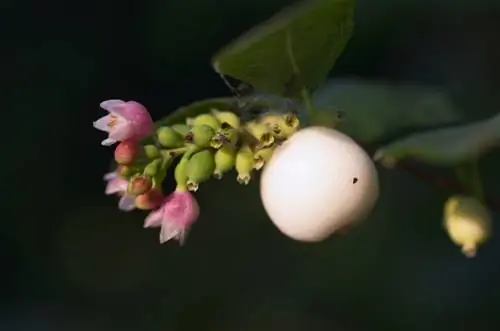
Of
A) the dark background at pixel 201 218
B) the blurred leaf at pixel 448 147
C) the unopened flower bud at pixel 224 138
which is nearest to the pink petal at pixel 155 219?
the unopened flower bud at pixel 224 138

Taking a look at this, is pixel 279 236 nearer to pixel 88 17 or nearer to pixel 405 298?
pixel 405 298

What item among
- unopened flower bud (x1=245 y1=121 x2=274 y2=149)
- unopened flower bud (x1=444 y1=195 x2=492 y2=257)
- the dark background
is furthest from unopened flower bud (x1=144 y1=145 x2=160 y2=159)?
the dark background

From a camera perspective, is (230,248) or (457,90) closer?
(457,90)

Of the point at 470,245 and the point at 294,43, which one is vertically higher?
the point at 294,43

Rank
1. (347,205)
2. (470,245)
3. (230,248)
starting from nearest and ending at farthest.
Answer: (347,205) < (470,245) < (230,248)

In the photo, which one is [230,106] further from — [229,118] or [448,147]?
[448,147]

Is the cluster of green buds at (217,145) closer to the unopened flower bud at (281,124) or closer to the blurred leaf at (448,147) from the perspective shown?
the unopened flower bud at (281,124)

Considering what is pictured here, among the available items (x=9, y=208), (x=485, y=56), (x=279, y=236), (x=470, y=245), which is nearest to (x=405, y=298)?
(x=279, y=236)
